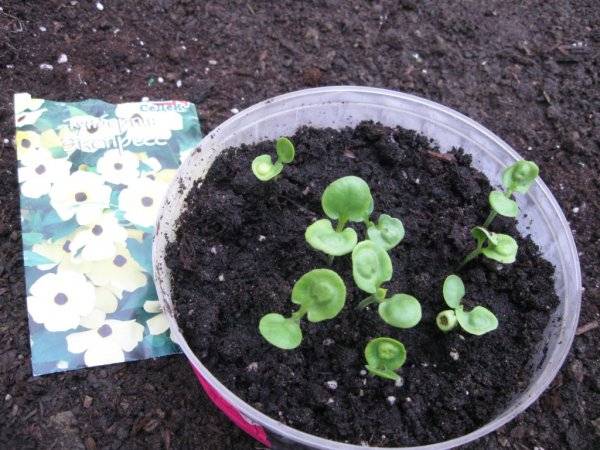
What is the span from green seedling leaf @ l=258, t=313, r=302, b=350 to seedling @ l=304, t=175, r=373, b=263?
121 millimetres

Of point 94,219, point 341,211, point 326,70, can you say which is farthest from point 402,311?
point 326,70

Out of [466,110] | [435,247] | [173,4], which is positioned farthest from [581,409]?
[173,4]

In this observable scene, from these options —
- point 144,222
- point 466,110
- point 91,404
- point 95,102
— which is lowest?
point 91,404

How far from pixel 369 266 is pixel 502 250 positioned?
0.25 meters

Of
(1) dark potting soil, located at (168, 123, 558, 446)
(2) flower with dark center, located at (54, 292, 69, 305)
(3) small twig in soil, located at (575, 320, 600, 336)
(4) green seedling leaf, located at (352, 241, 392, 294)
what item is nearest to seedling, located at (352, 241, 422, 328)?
(4) green seedling leaf, located at (352, 241, 392, 294)

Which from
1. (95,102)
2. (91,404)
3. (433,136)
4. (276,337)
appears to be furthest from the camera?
(95,102)

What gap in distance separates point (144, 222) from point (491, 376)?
0.74 metres

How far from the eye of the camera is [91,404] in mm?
1050

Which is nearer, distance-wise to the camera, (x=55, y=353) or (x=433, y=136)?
(x=55, y=353)

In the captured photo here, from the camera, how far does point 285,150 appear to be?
1000mm

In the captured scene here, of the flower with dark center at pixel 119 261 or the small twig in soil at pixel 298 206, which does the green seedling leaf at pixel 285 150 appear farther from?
the flower with dark center at pixel 119 261

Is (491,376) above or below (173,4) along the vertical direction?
below

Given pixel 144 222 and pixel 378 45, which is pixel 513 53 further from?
pixel 144 222

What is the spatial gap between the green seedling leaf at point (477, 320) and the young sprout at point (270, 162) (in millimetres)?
379
